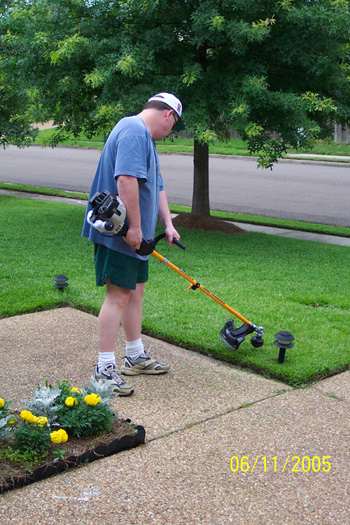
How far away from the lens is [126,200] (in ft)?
12.1

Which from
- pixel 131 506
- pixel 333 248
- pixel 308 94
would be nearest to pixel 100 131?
pixel 308 94

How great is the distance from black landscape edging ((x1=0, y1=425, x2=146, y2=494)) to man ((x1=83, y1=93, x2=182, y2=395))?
0.59 m

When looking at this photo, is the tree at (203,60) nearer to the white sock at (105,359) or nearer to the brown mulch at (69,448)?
the white sock at (105,359)

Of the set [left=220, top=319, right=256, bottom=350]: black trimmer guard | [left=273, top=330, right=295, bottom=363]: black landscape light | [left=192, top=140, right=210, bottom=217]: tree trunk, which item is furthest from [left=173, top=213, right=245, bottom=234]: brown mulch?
[left=273, top=330, right=295, bottom=363]: black landscape light

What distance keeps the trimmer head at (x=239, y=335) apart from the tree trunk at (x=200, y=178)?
16.9 ft

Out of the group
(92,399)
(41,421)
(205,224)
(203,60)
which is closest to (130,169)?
(92,399)

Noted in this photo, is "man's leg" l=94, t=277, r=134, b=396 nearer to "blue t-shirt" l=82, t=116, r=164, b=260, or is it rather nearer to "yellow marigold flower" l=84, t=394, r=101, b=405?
"blue t-shirt" l=82, t=116, r=164, b=260

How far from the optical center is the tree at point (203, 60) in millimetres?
7535

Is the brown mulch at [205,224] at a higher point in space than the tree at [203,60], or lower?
lower

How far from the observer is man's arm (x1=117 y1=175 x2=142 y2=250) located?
145 inches

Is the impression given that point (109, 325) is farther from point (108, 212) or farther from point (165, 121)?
point (165, 121)
